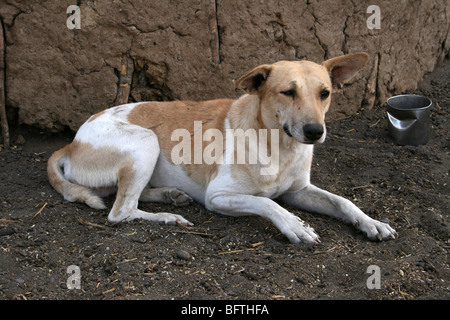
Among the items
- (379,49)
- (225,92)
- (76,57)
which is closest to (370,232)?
(225,92)

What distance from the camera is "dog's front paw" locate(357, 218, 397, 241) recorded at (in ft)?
12.0

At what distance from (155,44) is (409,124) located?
2603mm

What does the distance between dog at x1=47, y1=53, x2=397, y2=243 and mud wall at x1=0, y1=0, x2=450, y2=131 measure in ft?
2.07

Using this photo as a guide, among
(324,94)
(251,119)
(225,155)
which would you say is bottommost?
(225,155)

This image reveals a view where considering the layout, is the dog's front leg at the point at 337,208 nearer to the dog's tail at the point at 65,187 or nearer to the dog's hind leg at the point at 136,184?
the dog's hind leg at the point at 136,184

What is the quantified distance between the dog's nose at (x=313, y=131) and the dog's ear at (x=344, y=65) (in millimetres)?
657

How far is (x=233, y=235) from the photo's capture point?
3.73m

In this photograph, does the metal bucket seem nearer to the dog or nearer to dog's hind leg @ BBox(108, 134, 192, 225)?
the dog

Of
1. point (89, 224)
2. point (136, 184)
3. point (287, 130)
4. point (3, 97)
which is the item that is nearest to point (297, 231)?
point (287, 130)

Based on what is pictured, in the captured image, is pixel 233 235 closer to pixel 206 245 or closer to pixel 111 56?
pixel 206 245

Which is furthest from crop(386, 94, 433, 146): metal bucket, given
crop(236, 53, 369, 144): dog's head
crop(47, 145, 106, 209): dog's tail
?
crop(47, 145, 106, 209): dog's tail

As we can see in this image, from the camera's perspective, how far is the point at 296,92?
11.6 feet

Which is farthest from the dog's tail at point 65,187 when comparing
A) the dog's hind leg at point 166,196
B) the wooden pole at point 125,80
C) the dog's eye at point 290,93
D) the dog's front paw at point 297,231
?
the dog's eye at point 290,93

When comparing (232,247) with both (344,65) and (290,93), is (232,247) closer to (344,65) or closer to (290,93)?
(290,93)
